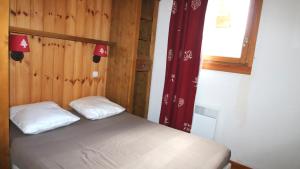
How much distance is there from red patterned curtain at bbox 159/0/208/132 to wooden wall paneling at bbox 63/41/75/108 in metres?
1.19

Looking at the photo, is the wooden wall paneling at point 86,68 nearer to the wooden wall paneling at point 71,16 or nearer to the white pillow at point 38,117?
the wooden wall paneling at point 71,16

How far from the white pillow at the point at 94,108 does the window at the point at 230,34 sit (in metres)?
1.24

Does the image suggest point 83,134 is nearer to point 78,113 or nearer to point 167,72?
point 78,113

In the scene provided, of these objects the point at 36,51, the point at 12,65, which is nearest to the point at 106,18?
the point at 36,51

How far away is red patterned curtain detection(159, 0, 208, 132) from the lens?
251cm

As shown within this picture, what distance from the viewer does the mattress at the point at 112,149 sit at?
1.37 meters

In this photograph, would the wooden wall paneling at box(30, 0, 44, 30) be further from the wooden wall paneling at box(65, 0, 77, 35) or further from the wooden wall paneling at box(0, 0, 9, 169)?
the wooden wall paneling at box(0, 0, 9, 169)

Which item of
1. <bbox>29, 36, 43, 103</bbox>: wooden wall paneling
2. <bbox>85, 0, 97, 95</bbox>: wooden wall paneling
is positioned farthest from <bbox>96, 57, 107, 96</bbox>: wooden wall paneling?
<bbox>29, 36, 43, 103</bbox>: wooden wall paneling

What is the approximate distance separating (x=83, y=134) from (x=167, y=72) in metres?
1.42

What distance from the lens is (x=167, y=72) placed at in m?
2.79

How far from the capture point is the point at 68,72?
92.0 inches

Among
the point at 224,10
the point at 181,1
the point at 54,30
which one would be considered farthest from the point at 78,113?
the point at 224,10

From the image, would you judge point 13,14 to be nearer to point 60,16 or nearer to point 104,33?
point 60,16

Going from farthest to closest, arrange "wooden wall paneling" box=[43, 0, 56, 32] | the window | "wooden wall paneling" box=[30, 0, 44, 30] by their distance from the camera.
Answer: the window, "wooden wall paneling" box=[43, 0, 56, 32], "wooden wall paneling" box=[30, 0, 44, 30]
